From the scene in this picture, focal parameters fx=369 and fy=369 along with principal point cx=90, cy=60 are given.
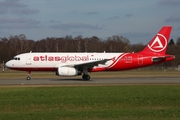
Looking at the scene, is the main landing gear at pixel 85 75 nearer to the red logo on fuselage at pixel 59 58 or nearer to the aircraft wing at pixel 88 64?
the aircraft wing at pixel 88 64

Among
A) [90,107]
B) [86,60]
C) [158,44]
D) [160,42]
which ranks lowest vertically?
[90,107]

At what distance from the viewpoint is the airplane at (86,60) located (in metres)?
39.3

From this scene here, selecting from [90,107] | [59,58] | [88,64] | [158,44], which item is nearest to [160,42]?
[158,44]

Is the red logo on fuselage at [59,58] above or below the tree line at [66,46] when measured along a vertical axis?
below

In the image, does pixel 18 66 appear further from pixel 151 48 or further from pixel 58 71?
pixel 151 48

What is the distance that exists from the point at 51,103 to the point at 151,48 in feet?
88.9

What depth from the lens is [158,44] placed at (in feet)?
142


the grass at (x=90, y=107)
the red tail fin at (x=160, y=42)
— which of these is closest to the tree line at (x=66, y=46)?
the red tail fin at (x=160, y=42)

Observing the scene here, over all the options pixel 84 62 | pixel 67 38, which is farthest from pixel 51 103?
pixel 67 38

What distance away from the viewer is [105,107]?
16.9 meters

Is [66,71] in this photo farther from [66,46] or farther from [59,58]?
[66,46]

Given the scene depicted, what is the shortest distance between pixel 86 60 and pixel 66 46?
279 feet

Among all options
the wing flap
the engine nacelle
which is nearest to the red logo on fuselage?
the wing flap

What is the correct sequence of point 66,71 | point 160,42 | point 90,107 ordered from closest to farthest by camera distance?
1. point 90,107
2. point 66,71
3. point 160,42
